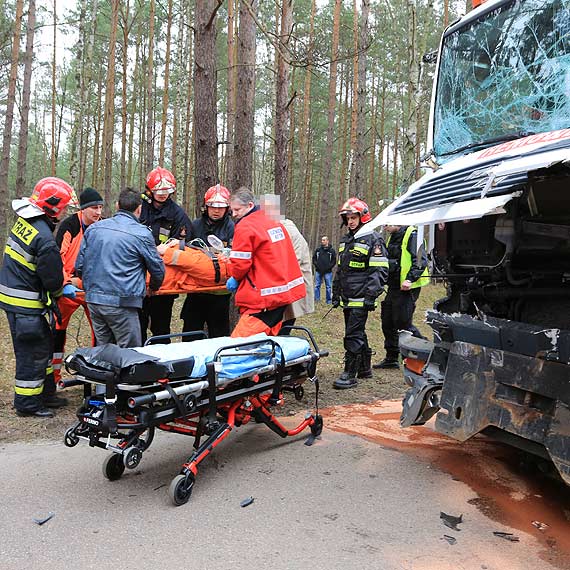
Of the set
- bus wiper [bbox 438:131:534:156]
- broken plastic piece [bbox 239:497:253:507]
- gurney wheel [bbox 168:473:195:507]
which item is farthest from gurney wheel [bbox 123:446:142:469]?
bus wiper [bbox 438:131:534:156]

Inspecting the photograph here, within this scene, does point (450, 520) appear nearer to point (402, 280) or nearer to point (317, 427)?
point (317, 427)

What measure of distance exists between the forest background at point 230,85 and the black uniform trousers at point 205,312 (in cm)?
142

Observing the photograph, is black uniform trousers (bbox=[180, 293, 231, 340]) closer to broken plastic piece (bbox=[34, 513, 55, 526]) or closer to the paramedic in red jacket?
the paramedic in red jacket

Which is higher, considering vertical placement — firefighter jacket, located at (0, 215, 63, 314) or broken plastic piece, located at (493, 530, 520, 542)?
firefighter jacket, located at (0, 215, 63, 314)

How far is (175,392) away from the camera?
3.09 metres

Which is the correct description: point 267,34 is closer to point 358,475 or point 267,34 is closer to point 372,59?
point 358,475

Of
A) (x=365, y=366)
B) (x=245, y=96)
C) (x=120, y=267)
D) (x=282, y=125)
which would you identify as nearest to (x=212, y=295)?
(x=120, y=267)

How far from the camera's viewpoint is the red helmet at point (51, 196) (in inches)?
183

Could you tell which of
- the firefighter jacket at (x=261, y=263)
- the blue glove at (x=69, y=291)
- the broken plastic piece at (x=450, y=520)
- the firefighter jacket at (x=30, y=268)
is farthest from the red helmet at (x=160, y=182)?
the broken plastic piece at (x=450, y=520)

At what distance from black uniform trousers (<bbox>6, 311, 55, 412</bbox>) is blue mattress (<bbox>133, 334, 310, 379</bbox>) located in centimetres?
167

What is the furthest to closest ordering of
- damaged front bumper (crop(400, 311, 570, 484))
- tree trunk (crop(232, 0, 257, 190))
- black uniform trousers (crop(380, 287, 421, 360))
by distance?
1. tree trunk (crop(232, 0, 257, 190))
2. black uniform trousers (crop(380, 287, 421, 360))
3. damaged front bumper (crop(400, 311, 570, 484))

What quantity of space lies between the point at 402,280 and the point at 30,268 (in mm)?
4295

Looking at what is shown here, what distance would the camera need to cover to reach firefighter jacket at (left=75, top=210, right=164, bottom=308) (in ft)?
14.3

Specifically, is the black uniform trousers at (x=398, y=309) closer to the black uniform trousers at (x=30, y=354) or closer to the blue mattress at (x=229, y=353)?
the blue mattress at (x=229, y=353)
